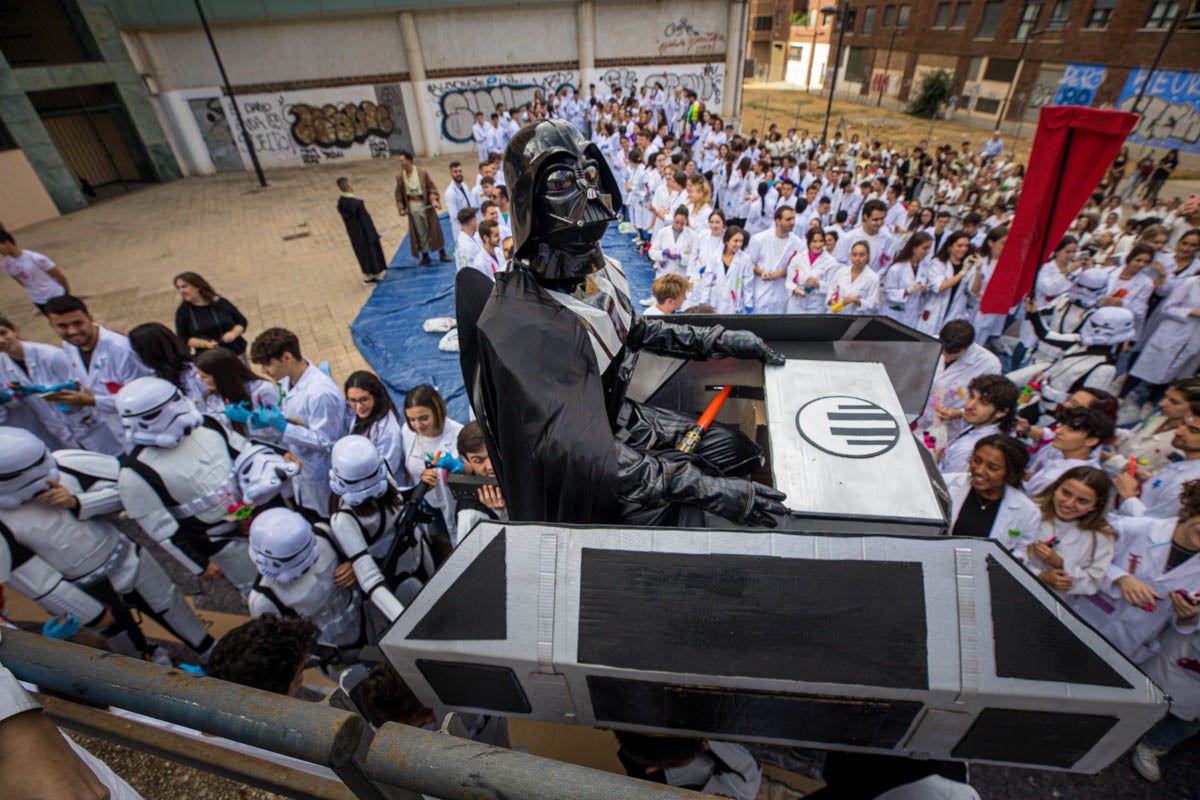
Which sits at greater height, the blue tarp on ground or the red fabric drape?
the red fabric drape

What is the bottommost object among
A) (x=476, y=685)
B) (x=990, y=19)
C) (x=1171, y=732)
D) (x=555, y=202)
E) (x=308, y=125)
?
(x=1171, y=732)

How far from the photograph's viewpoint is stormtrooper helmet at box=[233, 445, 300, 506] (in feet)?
11.1

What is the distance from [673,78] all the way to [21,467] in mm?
25598

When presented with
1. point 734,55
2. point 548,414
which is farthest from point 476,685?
point 734,55

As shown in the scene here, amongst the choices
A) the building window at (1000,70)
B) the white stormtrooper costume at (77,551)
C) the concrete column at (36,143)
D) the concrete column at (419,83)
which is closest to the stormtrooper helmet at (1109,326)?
the white stormtrooper costume at (77,551)

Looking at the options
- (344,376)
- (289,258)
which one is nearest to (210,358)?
(344,376)

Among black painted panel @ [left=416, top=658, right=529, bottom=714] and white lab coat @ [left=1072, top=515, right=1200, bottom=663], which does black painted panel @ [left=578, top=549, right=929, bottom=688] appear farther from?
white lab coat @ [left=1072, top=515, right=1200, bottom=663]

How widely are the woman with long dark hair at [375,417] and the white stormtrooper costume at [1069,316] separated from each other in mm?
6241

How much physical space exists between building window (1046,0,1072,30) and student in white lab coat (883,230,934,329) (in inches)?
1203

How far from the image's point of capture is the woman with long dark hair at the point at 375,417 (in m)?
3.86

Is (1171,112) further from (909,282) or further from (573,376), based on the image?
(573,376)

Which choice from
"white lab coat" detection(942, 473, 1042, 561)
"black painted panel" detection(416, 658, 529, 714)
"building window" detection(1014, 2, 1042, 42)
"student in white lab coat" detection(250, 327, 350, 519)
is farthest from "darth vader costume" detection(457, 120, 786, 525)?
"building window" detection(1014, 2, 1042, 42)

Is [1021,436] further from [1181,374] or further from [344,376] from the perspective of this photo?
[344,376]

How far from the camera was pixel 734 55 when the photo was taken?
899 inches
